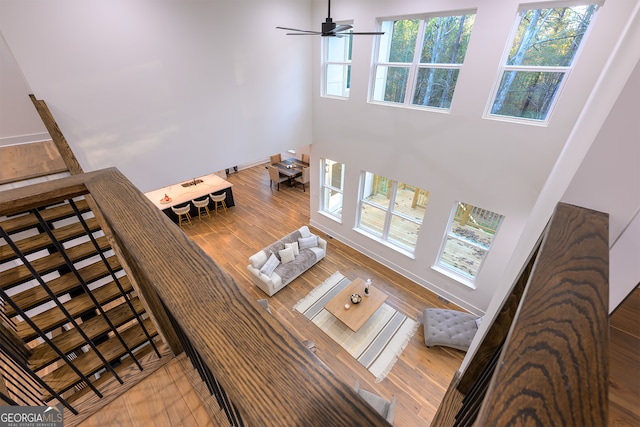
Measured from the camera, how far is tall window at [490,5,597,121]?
295cm

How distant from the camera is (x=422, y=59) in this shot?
4.06m

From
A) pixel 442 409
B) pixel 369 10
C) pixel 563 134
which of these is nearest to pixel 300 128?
pixel 369 10

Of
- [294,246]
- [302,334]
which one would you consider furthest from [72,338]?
[294,246]

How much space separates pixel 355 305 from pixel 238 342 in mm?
4578

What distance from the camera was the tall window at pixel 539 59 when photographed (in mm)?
2945

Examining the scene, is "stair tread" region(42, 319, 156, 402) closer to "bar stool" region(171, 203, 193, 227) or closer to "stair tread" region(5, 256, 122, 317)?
"stair tread" region(5, 256, 122, 317)

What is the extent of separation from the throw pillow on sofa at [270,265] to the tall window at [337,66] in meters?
3.63

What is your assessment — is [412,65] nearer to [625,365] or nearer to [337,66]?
[337,66]

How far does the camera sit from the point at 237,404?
440mm

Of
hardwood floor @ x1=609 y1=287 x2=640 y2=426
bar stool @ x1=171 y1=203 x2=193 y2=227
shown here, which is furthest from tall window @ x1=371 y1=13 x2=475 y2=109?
bar stool @ x1=171 y1=203 x2=193 y2=227

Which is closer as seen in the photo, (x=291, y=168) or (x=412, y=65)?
(x=412, y=65)

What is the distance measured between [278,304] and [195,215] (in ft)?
14.9

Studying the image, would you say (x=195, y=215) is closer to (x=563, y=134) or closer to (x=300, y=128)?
(x=300, y=128)

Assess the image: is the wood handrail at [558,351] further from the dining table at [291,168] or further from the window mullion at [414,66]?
the dining table at [291,168]
